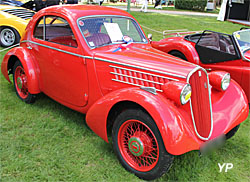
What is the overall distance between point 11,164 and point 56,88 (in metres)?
1.26

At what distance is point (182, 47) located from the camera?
5.43 metres

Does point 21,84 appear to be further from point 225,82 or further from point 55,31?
point 225,82

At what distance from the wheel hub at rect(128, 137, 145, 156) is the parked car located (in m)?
5.94

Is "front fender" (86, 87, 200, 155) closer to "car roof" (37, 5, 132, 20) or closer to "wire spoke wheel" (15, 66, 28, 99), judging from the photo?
"car roof" (37, 5, 132, 20)

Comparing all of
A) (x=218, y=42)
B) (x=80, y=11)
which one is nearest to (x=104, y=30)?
(x=80, y=11)

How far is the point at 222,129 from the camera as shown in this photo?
2600 millimetres

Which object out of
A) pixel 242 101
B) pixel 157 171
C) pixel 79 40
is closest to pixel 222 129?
pixel 242 101

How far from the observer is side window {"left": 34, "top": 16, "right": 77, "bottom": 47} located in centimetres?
331

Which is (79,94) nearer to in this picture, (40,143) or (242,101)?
(40,143)

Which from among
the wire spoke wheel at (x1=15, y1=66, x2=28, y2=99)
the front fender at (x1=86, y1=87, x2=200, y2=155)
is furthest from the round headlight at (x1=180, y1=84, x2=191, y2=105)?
the wire spoke wheel at (x1=15, y1=66, x2=28, y2=99)

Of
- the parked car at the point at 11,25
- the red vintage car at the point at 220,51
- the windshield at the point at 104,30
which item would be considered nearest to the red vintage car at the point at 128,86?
the windshield at the point at 104,30

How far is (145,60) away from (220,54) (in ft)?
8.81

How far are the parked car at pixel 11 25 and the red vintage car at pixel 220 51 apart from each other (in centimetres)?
438

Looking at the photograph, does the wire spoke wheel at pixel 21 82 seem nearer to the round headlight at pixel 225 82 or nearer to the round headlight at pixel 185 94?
the round headlight at pixel 185 94
